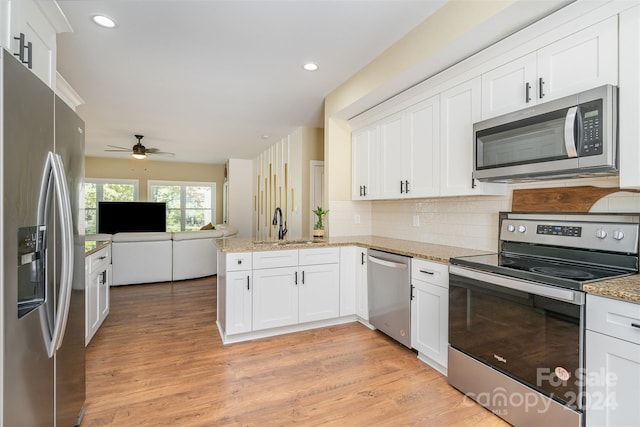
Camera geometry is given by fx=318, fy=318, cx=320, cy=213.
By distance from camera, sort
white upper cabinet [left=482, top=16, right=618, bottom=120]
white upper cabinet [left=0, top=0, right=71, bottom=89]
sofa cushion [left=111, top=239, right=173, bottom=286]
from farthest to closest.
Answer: sofa cushion [left=111, top=239, right=173, bottom=286] < white upper cabinet [left=482, top=16, right=618, bottom=120] < white upper cabinet [left=0, top=0, right=71, bottom=89]

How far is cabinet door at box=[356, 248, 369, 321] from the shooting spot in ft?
10.9

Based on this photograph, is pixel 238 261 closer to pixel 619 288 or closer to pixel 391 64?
pixel 391 64

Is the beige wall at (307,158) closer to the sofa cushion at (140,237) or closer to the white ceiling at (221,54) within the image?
the white ceiling at (221,54)

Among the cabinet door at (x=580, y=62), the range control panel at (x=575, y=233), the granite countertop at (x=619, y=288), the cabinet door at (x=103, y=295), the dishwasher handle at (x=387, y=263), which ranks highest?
the cabinet door at (x=580, y=62)

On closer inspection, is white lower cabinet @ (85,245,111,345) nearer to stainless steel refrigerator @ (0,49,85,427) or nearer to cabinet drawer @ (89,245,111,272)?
cabinet drawer @ (89,245,111,272)

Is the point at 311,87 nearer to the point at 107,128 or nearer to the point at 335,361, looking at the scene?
the point at 335,361

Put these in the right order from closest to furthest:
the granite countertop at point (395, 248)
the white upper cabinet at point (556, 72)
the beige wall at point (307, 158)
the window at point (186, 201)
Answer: the white upper cabinet at point (556, 72) < the granite countertop at point (395, 248) < the beige wall at point (307, 158) < the window at point (186, 201)

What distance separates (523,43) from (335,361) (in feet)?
8.61

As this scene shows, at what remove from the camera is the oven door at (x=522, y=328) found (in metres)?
1.50

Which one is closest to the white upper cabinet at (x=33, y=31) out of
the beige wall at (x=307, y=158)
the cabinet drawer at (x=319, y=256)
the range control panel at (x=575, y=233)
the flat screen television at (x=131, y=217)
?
the cabinet drawer at (x=319, y=256)

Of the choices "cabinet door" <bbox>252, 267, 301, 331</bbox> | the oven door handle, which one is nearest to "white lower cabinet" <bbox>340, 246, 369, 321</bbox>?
"cabinet door" <bbox>252, 267, 301, 331</bbox>

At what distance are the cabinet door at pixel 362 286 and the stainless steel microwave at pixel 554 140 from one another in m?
1.46

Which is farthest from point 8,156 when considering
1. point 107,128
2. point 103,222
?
point 103,222

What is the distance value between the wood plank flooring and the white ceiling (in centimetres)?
262
